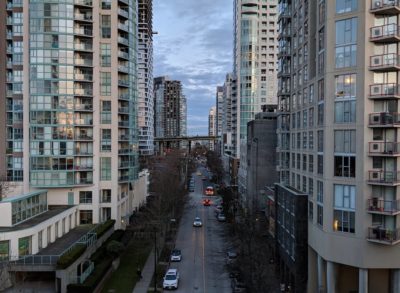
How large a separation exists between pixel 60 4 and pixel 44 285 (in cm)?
3220

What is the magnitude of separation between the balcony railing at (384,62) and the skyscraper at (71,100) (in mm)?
34250

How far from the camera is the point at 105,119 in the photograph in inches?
2090

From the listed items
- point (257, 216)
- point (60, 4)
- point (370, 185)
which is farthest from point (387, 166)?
point (60, 4)

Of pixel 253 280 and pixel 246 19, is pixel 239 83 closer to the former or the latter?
pixel 246 19

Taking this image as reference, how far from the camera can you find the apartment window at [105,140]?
2080 inches

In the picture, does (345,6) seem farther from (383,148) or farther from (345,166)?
(345,166)

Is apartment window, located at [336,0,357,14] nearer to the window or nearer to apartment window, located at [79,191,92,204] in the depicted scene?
the window

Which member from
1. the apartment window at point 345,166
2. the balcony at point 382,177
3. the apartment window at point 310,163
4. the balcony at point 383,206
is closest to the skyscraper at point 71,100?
the apartment window at point 310,163

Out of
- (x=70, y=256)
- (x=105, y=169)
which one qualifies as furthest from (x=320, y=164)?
(x=105, y=169)

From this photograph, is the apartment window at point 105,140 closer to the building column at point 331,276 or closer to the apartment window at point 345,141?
the apartment window at point 345,141

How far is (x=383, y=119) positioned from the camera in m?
26.4

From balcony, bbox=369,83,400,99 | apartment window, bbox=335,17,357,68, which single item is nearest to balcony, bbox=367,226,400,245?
balcony, bbox=369,83,400,99

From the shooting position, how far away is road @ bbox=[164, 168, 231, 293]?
36.5 meters

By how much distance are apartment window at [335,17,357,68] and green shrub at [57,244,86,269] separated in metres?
24.3
